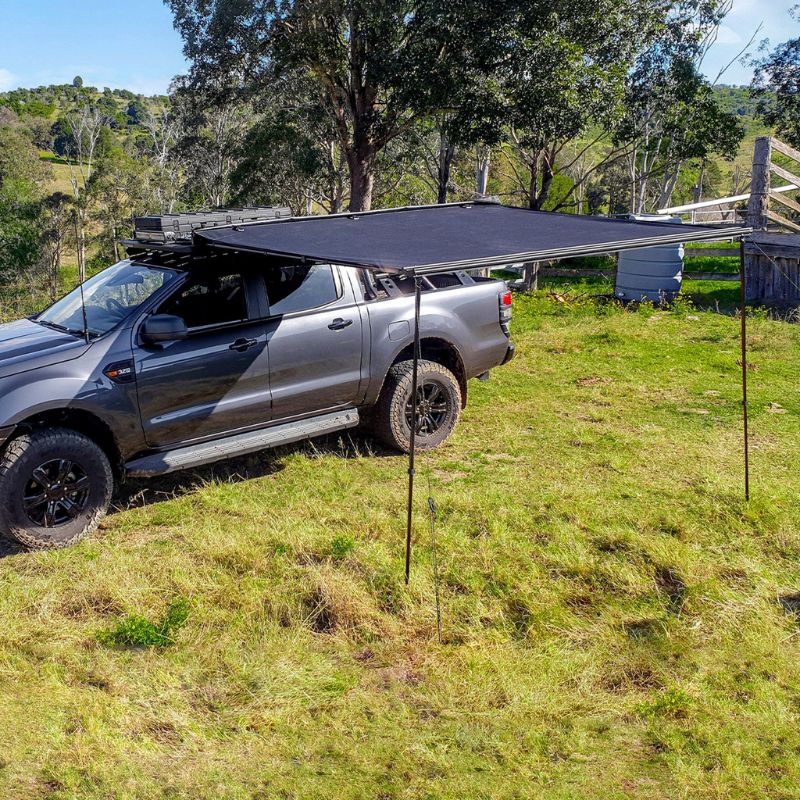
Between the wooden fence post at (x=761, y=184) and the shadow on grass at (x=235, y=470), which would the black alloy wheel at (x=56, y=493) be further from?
the wooden fence post at (x=761, y=184)

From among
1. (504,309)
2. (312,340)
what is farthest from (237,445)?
(504,309)

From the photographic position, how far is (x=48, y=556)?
17.4ft

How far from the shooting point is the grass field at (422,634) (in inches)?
135

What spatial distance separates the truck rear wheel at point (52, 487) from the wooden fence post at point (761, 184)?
13084 millimetres

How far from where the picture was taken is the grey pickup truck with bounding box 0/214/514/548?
214 inches

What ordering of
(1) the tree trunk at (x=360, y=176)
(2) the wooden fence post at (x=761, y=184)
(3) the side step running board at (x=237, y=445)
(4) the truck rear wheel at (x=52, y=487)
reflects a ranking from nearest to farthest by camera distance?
(4) the truck rear wheel at (x=52, y=487), (3) the side step running board at (x=237, y=445), (2) the wooden fence post at (x=761, y=184), (1) the tree trunk at (x=360, y=176)

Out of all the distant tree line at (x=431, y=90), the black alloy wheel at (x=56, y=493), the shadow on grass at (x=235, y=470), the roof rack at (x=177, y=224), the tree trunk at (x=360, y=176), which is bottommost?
the shadow on grass at (x=235, y=470)

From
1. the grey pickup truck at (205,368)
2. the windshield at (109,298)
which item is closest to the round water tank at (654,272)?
the grey pickup truck at (205,368)

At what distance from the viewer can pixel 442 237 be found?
5508mm

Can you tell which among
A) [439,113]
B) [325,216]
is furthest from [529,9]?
[325,216]

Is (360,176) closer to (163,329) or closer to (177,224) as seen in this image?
(177,224)

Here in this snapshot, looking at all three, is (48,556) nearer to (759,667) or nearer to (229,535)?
(229,535)

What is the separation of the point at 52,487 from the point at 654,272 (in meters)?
11.9

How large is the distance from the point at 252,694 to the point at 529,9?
1743 centimetres
